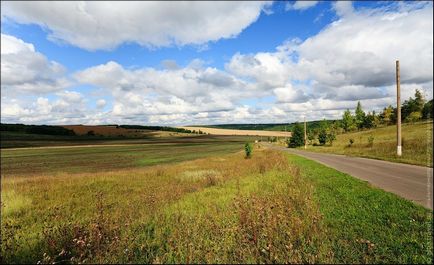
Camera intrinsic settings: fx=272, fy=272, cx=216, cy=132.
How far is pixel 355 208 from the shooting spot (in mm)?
8281

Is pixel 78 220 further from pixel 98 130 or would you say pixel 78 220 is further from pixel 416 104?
pixel 98 130

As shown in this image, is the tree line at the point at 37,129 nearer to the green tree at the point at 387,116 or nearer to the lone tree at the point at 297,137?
the lone tree at the point at 297,137

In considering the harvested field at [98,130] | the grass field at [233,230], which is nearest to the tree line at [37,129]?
the harvested field at [98,130]

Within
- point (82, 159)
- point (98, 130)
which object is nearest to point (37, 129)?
point (98, 130)

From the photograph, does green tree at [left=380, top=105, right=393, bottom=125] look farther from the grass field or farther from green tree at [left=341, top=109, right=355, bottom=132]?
the grass field

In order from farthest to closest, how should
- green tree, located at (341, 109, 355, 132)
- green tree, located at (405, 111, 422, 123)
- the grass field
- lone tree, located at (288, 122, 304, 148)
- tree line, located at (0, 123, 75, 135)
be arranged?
tree line, located at (0, 123, 75, 135) → green tree, located at (341, 109, 355, 132) → lone tree, located at (288, 122, 304, 148) → green tree, located at (405, 111, 422, 123) → the grass field

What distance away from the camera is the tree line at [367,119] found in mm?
76250

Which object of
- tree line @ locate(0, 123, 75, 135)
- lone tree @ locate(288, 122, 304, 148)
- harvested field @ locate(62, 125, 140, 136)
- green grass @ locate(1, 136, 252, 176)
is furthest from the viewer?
harvested field @ locate(62, 125, 140, 136)

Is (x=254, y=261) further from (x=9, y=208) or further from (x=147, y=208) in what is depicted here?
(x=9, y=208)

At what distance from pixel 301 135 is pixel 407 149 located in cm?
5187

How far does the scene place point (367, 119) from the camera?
4038 inches

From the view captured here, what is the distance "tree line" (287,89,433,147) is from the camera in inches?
3002

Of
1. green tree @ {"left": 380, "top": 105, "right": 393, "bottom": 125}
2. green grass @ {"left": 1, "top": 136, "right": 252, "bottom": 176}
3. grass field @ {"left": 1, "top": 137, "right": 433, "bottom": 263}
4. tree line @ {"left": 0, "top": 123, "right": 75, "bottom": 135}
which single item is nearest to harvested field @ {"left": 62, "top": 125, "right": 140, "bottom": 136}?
tree line @ {"left": 0, "top": 123, "right": 75, "bottom": 135}

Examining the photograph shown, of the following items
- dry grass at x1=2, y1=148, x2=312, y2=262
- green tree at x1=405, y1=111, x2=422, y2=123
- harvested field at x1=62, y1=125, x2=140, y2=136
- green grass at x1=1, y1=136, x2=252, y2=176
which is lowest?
green grass at x1=1, y1=136, x2=252, y2=176
